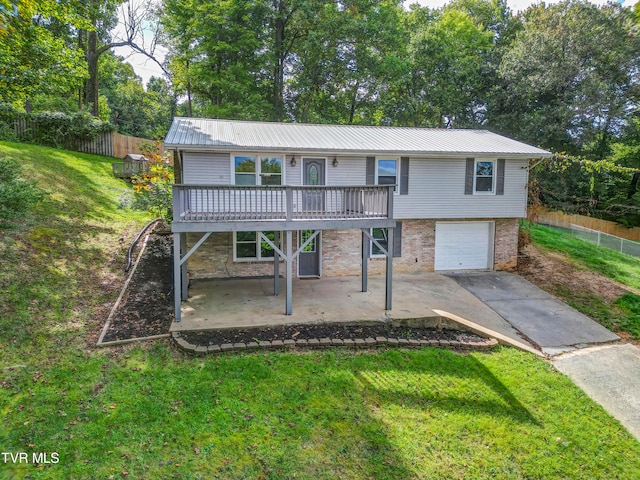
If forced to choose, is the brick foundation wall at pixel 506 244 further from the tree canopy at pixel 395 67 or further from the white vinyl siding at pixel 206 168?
the tree canopy at pixel 395 67

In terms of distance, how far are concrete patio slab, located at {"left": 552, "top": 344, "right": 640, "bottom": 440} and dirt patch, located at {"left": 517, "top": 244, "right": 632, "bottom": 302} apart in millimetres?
3205

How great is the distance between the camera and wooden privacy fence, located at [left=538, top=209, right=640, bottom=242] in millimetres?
23297

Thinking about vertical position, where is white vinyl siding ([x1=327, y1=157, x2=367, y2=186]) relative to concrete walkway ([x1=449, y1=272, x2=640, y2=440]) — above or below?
above

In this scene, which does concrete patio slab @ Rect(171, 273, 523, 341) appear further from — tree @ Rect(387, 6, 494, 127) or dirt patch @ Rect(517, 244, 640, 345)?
tree @ Rect(387, 6, 494, 127)

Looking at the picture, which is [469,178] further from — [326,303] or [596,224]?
[596,224]

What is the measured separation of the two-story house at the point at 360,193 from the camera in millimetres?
10469

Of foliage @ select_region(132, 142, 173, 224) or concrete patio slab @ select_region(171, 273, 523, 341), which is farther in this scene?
foliage @ select_region(132, 142, 173, 224)

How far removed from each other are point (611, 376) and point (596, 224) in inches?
773

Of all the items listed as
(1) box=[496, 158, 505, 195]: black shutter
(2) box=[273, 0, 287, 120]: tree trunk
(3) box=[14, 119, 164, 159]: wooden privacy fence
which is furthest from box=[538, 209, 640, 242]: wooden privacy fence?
(3) box=[14, 119, 164, 159]: wooden privacy fence

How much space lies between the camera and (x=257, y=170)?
36.7 ft

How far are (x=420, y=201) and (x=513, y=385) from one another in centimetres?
677

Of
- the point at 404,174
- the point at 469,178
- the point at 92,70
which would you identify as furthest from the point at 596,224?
the point at 92,70

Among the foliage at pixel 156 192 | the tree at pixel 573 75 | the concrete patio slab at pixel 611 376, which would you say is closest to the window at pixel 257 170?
the foliage at pixel 156 192

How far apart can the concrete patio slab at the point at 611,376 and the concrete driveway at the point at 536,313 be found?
0.34m
